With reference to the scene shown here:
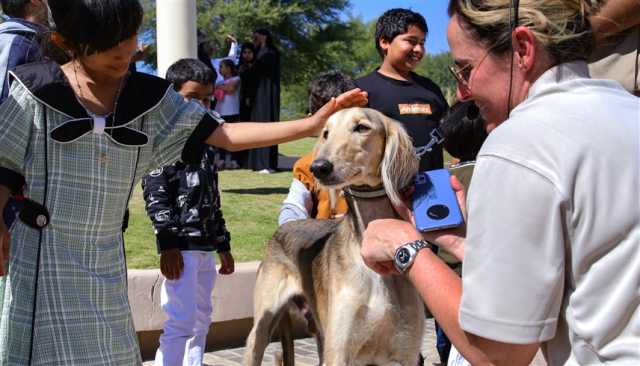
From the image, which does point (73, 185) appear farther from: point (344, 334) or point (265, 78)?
point (265, 78)

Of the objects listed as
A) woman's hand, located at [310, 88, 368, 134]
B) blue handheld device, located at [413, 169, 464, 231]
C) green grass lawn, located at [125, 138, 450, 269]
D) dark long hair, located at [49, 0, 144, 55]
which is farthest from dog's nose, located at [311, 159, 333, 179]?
green grass lawn, located at [125, 138, 450, 269]

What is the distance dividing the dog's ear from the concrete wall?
2.43 m

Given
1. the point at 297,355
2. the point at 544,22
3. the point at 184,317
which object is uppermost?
the point at 544,22

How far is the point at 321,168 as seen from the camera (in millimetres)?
3994

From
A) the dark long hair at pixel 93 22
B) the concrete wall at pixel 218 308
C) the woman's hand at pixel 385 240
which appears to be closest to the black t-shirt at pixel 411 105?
the concrete wall at pixel 218 308

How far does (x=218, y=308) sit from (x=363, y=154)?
118 inches

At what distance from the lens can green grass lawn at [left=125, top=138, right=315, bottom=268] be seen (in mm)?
7868

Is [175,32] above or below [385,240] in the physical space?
above

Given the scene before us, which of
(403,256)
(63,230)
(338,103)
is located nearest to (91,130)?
(63,230)

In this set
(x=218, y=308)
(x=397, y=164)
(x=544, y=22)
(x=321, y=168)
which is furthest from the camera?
(x=218, y=308)

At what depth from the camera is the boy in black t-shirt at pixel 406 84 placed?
18.3 ft

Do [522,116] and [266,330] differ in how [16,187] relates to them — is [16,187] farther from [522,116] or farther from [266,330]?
[266,330]

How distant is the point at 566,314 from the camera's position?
172 cm

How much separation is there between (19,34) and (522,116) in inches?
107
